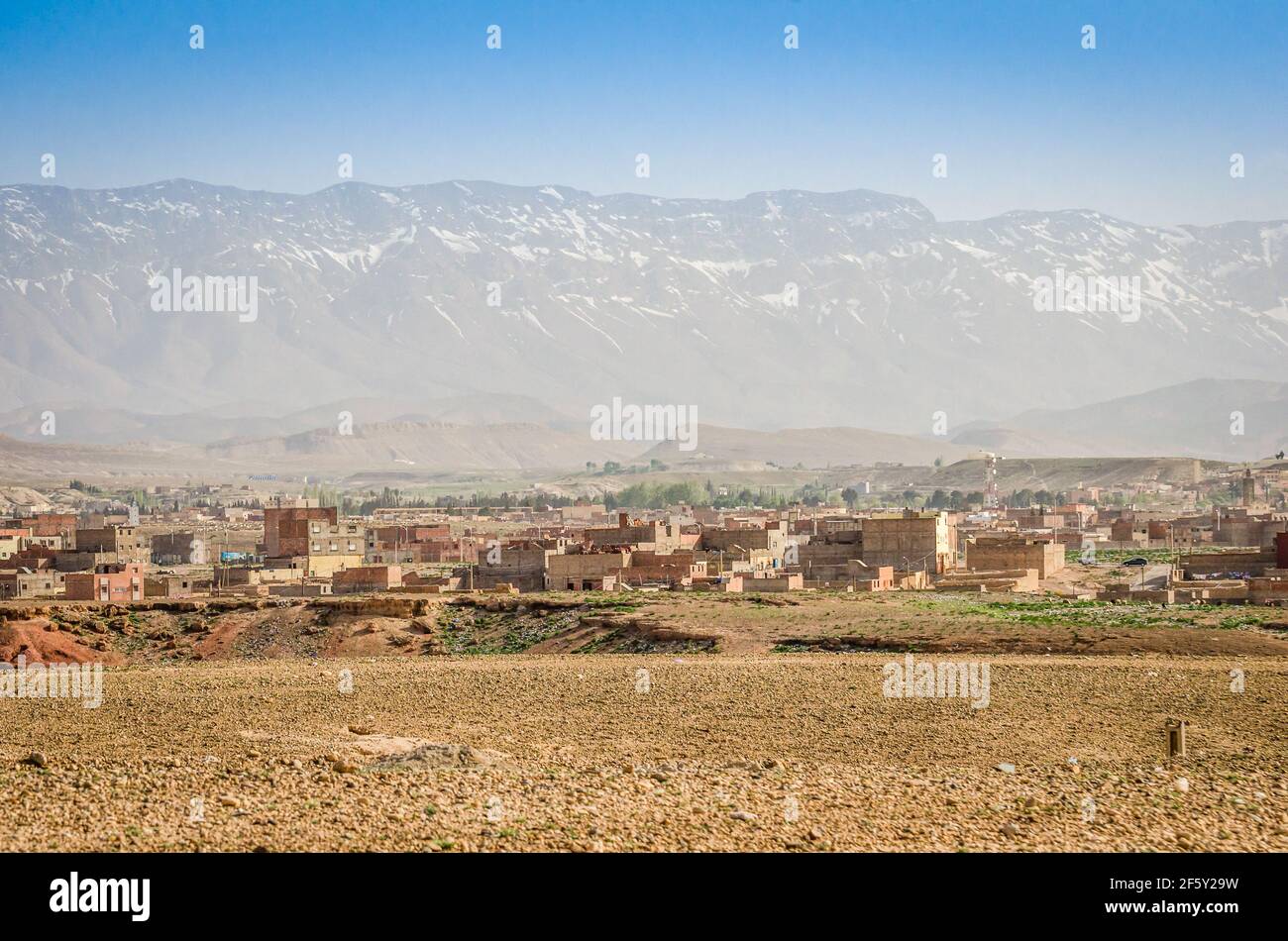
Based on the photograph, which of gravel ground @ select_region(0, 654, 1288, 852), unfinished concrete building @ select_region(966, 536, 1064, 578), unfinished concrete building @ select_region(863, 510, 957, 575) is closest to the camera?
gravel ground @ select_region(0, 654, 1288, 852)

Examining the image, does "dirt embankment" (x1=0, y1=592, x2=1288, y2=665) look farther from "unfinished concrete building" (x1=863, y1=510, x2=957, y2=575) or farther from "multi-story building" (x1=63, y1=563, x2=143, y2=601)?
"unfinished concrete building" (x1=863, y1=510, x2=957, y2=575)

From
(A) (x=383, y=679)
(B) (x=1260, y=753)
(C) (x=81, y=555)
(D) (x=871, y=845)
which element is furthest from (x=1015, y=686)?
(C) (x=81, y=555)

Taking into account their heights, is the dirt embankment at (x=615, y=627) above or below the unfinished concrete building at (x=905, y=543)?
below

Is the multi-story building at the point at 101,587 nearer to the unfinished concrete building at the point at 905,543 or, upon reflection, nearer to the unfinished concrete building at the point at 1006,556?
the unfinished concrete building at the point at 905,543

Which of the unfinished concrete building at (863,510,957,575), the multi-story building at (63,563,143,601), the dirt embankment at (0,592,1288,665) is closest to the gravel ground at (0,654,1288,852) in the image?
the dirt embankment at (0,592,1288,665)

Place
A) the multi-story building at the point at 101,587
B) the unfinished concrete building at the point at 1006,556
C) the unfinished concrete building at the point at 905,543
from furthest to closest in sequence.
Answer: the unfinished concrete building at the point at 905,543 → the unfinished concrete building at the point at 1006,556 → the multi-story building at the point at 101,587

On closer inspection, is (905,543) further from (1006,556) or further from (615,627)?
(615,627)

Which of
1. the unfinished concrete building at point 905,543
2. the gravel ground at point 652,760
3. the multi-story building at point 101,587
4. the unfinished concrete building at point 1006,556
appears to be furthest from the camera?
the unfinished concrete building at point 905,543

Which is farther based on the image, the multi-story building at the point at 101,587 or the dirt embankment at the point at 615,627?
the multi-story building at the point at 101,587

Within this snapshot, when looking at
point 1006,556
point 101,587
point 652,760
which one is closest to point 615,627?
point 652,760

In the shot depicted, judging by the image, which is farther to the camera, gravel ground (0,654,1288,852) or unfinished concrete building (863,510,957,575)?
unfinished concrete building (863,510,957,575)

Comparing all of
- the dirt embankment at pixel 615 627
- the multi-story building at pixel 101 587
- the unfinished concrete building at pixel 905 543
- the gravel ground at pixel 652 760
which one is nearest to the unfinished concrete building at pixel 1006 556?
the unfinished concrete building at pixel 905 543
